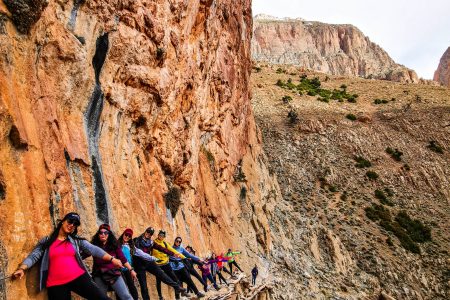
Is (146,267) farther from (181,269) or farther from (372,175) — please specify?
(372,175)

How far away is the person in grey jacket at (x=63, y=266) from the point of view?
505cm

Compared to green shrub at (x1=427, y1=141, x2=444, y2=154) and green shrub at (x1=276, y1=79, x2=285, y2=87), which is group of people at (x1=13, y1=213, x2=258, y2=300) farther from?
green shrub at (x1=276, y1=79, x2=285, y2=87)

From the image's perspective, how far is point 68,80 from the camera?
9.00 meters

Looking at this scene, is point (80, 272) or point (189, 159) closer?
point (80, 272)

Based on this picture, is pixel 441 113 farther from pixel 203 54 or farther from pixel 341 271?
pixel 203 54

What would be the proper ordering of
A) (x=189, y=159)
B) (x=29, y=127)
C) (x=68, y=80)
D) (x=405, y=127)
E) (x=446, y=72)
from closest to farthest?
(x=29, y=127)
(x=68, y=80)
(x=189, y=159)
(x=405, y=127)
(x=446, y=72)

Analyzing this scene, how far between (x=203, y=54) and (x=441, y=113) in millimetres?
43100

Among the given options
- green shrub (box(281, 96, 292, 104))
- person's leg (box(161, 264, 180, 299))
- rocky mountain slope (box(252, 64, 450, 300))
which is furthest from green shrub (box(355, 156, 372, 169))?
person's leg (box(161, 264, 180, 299))

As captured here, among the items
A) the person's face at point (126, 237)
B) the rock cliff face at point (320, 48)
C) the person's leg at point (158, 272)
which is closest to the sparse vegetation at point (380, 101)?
the person's leg at point (158, 272)

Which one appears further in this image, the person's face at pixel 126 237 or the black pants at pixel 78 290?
the person's face at pixel 126 237

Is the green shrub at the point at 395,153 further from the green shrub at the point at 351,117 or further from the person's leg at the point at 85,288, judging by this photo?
the person's leg at the point at 85,288

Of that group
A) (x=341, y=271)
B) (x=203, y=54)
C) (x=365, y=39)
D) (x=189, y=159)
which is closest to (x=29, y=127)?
(x=189, y=159)

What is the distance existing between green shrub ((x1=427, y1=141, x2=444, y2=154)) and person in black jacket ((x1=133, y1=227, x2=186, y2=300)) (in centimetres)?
4331

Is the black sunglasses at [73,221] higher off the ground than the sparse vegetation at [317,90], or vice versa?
the sparse vegetation at [317,90]
